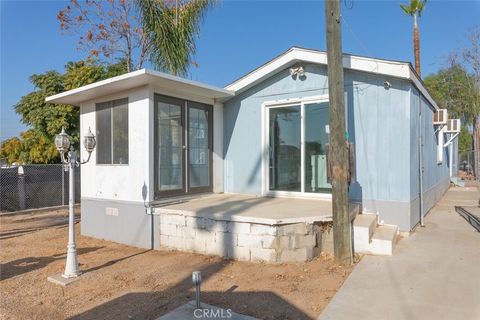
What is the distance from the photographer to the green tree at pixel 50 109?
42.2 feet

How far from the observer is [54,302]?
381 cm

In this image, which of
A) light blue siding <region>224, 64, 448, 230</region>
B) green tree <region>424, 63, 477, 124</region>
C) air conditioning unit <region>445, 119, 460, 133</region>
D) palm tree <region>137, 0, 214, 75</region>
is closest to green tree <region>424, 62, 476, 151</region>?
green tree <region>424, 63, 477, 124</region>

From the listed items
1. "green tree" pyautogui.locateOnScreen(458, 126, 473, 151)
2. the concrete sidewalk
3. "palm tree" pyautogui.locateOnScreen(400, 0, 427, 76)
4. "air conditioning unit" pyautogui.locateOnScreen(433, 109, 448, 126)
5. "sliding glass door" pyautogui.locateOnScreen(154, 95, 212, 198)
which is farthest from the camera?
"green tree" pyautogui.locateOnScreen(458, 126, 473, 151)

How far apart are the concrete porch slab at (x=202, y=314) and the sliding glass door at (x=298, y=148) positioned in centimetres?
389

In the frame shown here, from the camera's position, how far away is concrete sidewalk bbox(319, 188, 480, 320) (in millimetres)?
3350

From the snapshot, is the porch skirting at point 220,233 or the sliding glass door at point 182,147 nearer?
the porch skirting at point 220,233

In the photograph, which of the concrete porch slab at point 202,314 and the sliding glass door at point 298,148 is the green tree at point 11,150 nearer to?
the sliding glass door at point 298,148

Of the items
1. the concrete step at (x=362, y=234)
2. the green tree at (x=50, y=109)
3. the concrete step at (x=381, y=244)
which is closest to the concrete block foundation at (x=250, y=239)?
the concrete step at (x=362, y=234)

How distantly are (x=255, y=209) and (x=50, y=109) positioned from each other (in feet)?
37.6

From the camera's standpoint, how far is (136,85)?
605 centimetres

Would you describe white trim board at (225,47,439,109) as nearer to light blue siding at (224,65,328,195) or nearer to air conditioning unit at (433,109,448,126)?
light blue siding at (224,65,328,195)

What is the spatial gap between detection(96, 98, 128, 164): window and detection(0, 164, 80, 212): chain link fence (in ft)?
17.2

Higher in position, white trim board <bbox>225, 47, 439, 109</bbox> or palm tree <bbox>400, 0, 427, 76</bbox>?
palm tree <bbox>400, 0, 427, 76</bbox>

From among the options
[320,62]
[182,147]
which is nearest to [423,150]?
[320,62]
